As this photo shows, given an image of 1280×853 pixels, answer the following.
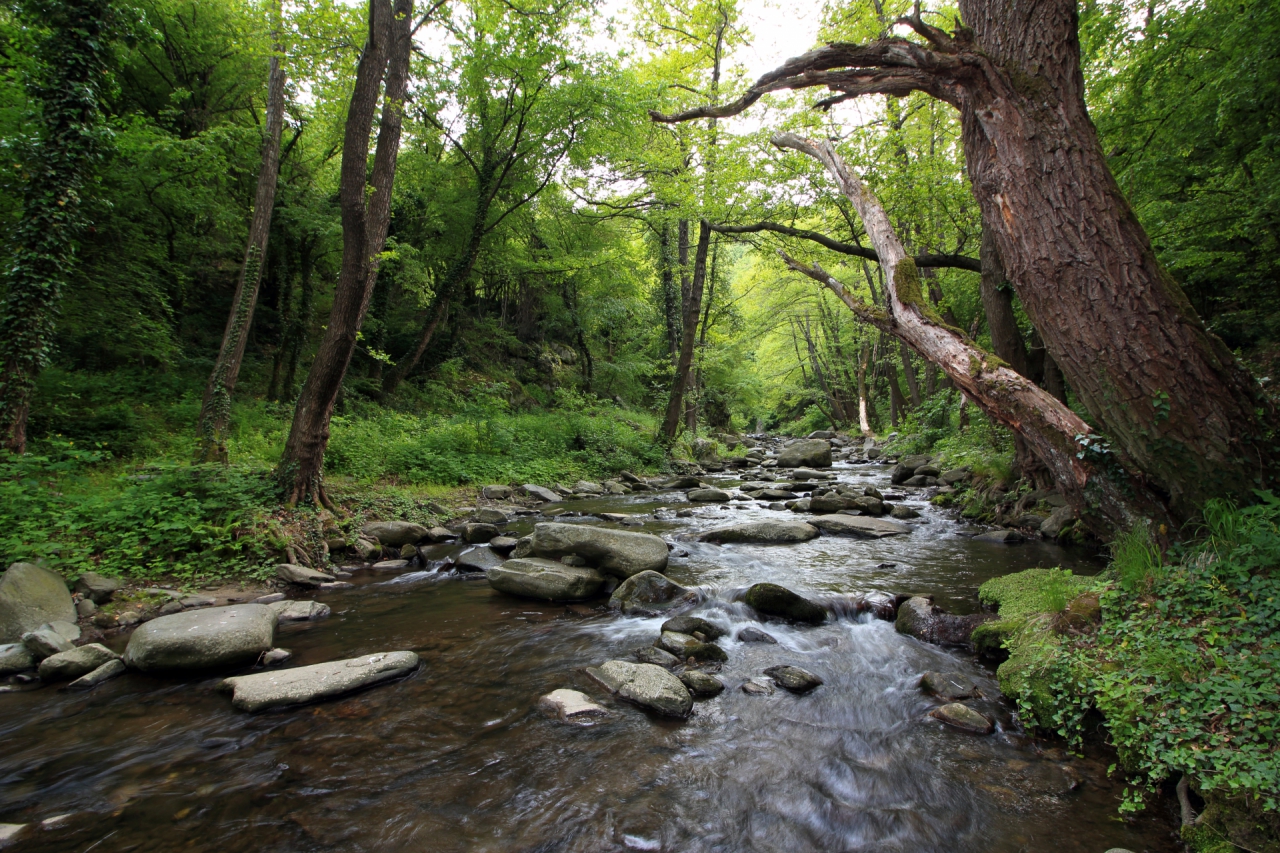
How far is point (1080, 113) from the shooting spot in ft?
12.8

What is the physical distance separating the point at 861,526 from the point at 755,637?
455cm

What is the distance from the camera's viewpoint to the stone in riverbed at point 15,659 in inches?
156

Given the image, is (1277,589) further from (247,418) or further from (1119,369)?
(247,418)

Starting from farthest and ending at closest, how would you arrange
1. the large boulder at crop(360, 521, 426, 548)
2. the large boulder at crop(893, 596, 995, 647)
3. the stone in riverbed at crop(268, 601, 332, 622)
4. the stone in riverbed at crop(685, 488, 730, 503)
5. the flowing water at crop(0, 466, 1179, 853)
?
the stone in riverbed at crop(685, 488, 730, 503) → the large boulder at crop(360, 521, 426, 548) → the stone in riverbed at crop(268, 601, 332, 622) → the large boulder at crop(893, 596, 995, 647) → the flowing water at crop(0, 466, 1179, 853)

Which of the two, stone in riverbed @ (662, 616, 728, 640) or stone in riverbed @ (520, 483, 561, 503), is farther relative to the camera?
stone in riverbed @ (520, 483, 561, 503)

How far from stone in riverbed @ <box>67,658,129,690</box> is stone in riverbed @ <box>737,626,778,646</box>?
516 centimetres

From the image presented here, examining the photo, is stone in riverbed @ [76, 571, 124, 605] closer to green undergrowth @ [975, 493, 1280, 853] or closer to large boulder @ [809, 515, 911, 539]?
green undergrowth @ [975, 493, 1280, 853]

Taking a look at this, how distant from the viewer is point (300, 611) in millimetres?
5352

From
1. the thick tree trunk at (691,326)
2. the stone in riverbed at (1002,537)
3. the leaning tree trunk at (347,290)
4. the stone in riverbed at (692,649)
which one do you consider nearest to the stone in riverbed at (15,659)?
the leaning tree trunk at (347,290)

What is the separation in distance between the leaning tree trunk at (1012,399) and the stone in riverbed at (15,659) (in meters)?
7.95

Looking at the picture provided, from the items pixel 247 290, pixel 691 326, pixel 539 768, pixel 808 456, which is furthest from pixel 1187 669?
pixel 808 456

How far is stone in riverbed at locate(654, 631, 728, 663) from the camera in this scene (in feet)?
14.8

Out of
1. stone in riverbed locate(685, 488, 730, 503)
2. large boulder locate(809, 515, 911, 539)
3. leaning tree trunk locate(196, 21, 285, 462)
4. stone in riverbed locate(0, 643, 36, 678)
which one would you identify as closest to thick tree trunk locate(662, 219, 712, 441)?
stone in riverbed locate(685, 488, 730, 503)

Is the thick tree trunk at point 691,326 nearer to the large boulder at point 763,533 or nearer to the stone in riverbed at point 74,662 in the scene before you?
the large boulder at point 763,533
